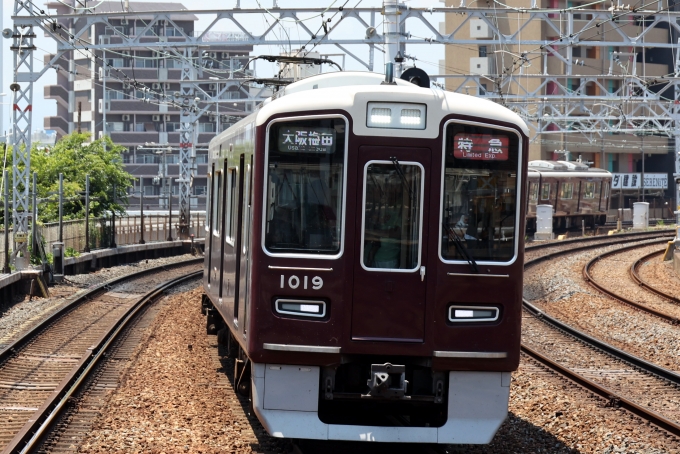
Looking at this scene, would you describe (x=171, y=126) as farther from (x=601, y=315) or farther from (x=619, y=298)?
(x=601, y=315)

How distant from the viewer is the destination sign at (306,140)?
6.71 meters

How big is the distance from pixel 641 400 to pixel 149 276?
16.8 m

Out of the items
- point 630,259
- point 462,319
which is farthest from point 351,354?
point 630,259

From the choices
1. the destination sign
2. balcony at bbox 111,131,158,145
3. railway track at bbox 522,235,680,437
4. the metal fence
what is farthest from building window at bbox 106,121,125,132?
the destination sign

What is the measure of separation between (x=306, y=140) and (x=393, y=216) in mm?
783

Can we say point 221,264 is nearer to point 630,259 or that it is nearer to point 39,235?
point 39,235

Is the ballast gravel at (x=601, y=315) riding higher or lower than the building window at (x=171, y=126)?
lower

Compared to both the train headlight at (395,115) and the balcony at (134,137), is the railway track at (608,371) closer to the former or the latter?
the train headlight at (395,115)

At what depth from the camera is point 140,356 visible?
1169cm

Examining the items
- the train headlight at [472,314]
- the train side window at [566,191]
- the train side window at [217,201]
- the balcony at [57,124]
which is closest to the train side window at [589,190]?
the train side window at [566,191]

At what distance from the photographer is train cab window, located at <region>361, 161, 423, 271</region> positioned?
670cm

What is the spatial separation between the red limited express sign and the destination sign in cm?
87

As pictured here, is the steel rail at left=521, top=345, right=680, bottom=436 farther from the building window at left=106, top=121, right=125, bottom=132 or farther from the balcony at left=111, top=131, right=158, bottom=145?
the building window at left=106, top=121, right=125, bottom=132

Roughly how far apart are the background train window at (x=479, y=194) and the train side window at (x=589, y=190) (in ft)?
116
